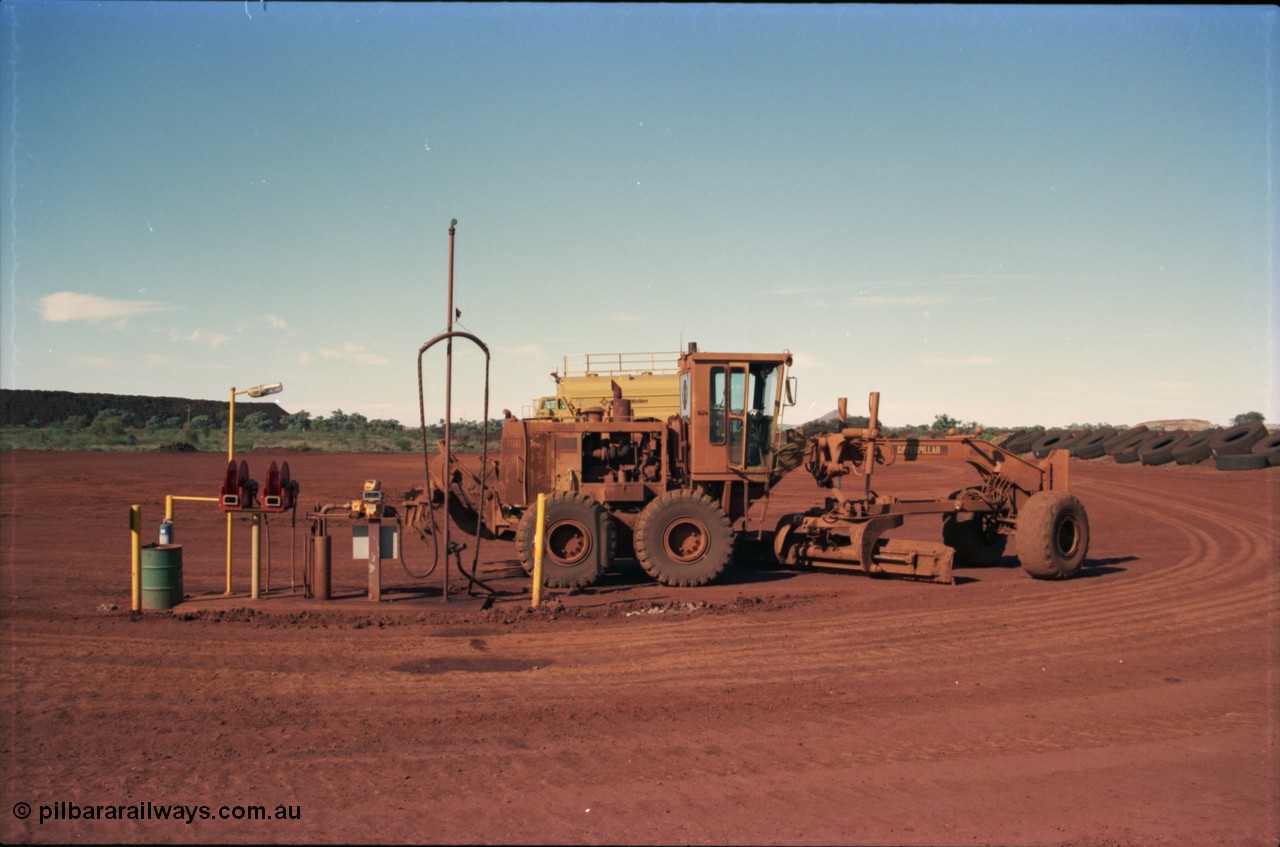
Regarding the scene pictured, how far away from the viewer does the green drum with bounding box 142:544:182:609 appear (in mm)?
11594

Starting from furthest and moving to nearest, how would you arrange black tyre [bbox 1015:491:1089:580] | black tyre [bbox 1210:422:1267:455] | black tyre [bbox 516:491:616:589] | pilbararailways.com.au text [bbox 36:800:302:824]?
black tyre [bbox 1210:422:1267:455], black tyre [bbox 1015:491:1089:580], black tyre [bbox 516:491:616:589], pilbararailways.com.au text [bbox 36:800:302:824]

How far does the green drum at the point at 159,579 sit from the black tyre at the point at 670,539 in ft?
19.8

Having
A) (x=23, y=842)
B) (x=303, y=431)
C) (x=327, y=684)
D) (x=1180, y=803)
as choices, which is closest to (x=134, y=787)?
(x=23, y=842)

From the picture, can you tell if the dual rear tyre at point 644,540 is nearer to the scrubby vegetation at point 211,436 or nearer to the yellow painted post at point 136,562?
the yellow painted post at point 136,562

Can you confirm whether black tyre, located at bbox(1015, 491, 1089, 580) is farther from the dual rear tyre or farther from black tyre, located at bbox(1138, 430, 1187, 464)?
black tyre, located at bbox(1138, 430, 1187, 464)

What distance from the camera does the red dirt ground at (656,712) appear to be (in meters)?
5.87

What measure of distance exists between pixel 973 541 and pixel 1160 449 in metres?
25.9

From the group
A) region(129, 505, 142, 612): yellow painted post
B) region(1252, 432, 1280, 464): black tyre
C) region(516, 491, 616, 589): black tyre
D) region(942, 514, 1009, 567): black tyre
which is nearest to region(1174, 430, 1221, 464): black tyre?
region(1252, 432, 1280, 464): black tyre

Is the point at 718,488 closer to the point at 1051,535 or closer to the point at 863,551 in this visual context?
the point at 863,551

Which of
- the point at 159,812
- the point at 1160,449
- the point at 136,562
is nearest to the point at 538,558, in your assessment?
the point at 136,562

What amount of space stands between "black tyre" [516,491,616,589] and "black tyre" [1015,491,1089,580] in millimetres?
6132

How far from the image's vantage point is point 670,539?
14.3m

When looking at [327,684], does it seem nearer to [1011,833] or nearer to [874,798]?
[874,798]

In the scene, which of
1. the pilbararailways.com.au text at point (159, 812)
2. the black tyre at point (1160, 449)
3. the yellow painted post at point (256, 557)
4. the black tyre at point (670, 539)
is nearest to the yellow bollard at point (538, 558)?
the black tyre at point (670, 539)
